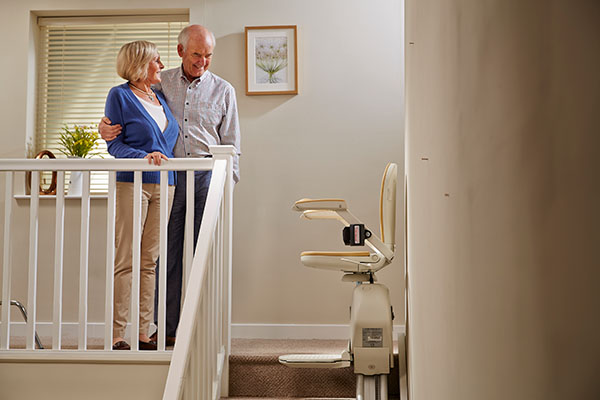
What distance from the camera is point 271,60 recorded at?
12.6 feet

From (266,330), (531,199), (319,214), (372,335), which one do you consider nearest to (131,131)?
(319,214)

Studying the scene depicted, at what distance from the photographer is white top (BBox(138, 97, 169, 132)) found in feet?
9.46

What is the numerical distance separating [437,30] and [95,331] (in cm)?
349

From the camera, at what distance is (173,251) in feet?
10.1

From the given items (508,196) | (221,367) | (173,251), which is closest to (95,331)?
(173,251)

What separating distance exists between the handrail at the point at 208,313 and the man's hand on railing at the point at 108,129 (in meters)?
0.49

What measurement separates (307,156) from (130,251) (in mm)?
1369

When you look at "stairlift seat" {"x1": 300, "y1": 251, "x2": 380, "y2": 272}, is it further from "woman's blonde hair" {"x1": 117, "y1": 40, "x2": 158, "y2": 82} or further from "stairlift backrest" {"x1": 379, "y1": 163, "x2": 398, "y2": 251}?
"woman's blonde hair" {"x1": 117, "y1": 40, "x2": 158, "y2": 82}

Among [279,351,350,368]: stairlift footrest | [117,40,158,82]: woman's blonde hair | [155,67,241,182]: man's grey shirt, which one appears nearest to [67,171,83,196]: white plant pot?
[155,67,241,182]: man's grey shirt

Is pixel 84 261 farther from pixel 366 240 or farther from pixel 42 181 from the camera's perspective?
pixel 42 181

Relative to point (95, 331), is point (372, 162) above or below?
above

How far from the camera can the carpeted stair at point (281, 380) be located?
2766mm

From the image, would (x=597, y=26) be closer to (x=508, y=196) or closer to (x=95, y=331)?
(x=508, y=196)

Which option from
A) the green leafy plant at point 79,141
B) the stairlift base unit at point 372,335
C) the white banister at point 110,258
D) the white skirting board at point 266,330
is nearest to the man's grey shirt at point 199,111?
the white banister at point 110,258
